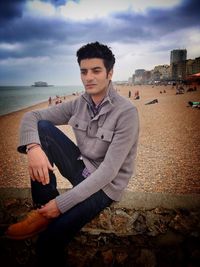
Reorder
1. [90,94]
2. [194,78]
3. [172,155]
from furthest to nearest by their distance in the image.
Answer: [194,78] → [172,155] → [90,94]

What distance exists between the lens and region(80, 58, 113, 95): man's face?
221 cm

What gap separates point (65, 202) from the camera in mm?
1719

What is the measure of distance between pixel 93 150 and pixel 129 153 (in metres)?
0.34

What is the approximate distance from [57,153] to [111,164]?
0.66 metres

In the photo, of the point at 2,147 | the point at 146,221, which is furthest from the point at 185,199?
the point at 2,147

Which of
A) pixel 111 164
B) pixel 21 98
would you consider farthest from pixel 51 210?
pixel 21 98

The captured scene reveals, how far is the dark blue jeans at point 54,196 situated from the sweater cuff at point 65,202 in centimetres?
7

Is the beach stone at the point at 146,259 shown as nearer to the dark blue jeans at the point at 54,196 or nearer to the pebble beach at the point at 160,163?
the dark blue jeans at the point at 54,196

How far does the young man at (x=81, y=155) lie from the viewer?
5.73 feet

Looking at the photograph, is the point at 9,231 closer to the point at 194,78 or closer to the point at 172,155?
the point at 172,155

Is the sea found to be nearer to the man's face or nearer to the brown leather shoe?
the man's face

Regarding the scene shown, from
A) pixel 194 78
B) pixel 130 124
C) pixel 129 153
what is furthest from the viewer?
pixel 194 78

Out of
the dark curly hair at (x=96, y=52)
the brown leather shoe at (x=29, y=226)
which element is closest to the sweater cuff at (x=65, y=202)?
the brown leather shoe at (x=29, y=226)

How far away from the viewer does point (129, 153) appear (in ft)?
6.81
